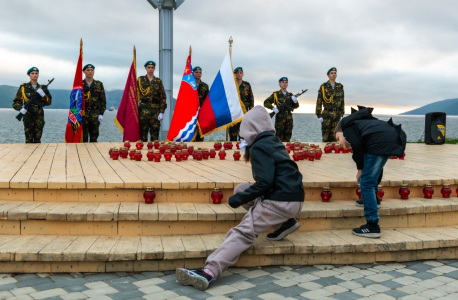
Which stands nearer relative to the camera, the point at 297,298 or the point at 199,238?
the point at 297,298

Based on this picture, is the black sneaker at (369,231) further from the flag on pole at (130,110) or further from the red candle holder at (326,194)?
the flag on pole at (130,110)

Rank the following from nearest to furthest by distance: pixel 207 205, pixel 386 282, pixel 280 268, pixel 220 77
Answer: pixel 386 282 → pixel 280 268 → pixel 207 205 → pixel 220 77

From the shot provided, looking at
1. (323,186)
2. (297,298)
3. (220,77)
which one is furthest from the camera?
(220,77)

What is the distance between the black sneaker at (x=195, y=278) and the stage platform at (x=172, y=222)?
327 mm

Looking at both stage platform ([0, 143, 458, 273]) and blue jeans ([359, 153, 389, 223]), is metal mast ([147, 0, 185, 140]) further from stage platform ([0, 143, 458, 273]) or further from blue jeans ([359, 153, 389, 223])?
blue jeans ([359, 153, 389, 223])

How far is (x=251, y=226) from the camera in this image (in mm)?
3607

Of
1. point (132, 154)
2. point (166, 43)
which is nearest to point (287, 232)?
point (132, 154)

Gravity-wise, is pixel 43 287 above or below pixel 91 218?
below

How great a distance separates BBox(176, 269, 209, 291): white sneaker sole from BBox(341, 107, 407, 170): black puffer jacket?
189 cm

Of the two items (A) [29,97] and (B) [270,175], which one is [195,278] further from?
(A) [29,97]

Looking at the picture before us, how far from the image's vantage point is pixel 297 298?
3199 millimetres

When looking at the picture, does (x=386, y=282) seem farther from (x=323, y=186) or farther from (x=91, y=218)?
(x=91, y=218)

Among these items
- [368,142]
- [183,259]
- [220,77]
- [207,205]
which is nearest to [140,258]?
[183,259]

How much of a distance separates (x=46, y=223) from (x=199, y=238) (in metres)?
1.44
